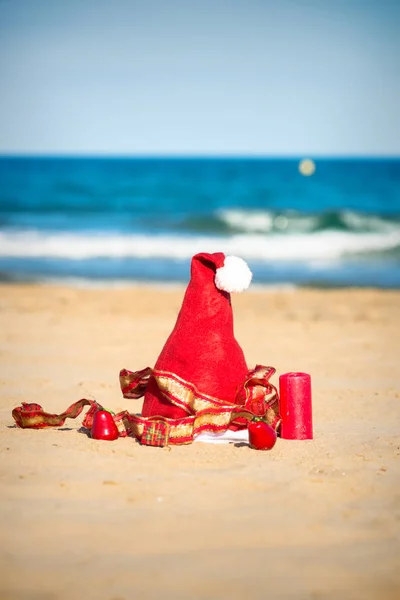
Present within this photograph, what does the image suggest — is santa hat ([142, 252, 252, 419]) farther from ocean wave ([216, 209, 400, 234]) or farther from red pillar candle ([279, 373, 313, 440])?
ocean wave ([216, 209, 400, 234])

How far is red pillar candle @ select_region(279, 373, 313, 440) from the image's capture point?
14.8ft

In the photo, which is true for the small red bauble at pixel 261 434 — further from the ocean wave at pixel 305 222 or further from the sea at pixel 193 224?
→ the ocean wave at pixel 305 222

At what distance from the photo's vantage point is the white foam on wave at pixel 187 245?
17.5m

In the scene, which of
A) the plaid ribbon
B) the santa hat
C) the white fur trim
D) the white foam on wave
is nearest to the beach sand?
the plaid ribbon

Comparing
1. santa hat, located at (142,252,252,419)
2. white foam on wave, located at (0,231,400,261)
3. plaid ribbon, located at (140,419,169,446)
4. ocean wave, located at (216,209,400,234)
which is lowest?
plaid ribbon, located at (140,419,169,446)

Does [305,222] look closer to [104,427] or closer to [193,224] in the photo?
[193,224]

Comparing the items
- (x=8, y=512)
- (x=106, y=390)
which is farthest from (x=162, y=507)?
(x=106, y=390)

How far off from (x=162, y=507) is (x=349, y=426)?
1846 mm

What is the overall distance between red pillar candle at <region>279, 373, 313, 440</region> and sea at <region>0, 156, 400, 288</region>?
27.3 feet

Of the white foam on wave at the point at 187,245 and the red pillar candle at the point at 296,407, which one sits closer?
the red pillar candle at the point at 296,407

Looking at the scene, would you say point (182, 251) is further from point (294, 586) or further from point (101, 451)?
point (294, 586)

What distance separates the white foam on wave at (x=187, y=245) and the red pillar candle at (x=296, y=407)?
41.0 ft

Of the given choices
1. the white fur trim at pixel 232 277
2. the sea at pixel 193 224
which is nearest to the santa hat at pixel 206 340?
the white fur trim at pixel 232 277

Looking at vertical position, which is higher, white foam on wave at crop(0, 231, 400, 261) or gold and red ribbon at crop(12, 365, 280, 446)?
white foam on wave at crop(0, 231, 400, 261)
